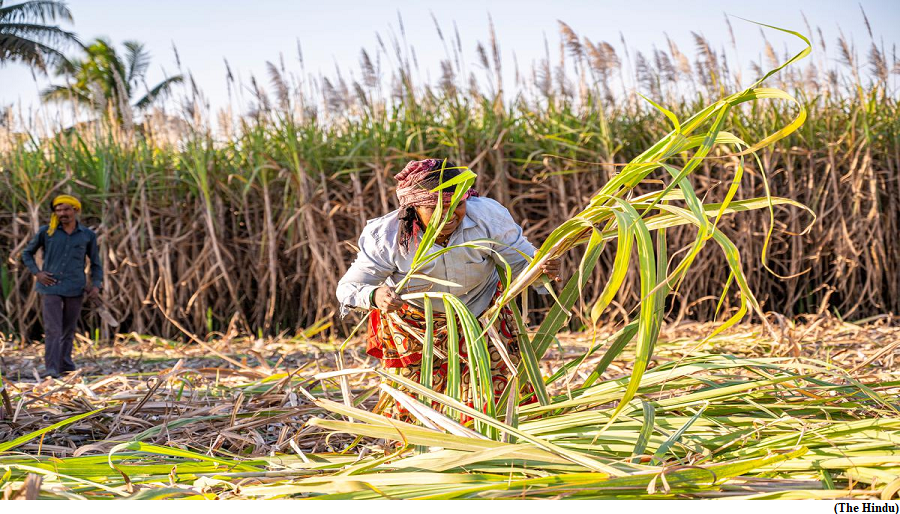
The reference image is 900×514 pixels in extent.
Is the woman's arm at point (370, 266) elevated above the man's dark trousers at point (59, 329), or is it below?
above

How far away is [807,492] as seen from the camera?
132 centimetres

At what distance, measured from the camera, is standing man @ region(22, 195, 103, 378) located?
191 inches

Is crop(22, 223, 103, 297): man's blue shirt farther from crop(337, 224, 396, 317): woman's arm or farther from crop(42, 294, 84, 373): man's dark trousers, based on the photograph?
crop(337, 224, 396, 317): woman's arm

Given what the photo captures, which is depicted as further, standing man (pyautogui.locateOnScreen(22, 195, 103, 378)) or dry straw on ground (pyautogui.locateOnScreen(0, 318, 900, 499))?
standing man (pyautogui.locateOnScreen(22, 195, 103, 378))

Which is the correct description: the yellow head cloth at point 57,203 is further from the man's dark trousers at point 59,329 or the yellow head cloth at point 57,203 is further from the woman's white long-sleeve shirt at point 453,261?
the woman's white long-sleeve shirt at point 453,261

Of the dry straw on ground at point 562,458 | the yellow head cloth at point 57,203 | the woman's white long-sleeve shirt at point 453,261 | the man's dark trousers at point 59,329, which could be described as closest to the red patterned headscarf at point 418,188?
the woman's white long-sleeve shirt at point 453,261

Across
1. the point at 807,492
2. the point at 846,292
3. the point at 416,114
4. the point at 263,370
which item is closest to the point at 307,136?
the point at 416,114

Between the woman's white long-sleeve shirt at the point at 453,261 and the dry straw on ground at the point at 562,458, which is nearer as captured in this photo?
the dry straw on ground at the point at 562,458

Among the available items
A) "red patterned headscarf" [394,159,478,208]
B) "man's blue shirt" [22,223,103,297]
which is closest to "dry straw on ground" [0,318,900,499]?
"red patterned headscarf" [394,159,478,208]

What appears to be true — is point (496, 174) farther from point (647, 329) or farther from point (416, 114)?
point (647, 329)

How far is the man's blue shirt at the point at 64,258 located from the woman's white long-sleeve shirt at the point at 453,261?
134 inches

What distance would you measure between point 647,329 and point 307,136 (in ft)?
14.9

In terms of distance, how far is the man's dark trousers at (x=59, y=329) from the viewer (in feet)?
15.5

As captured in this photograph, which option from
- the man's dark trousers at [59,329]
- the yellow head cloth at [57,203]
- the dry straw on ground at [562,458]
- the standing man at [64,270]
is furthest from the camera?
the yellow head cloth at [57,203]
